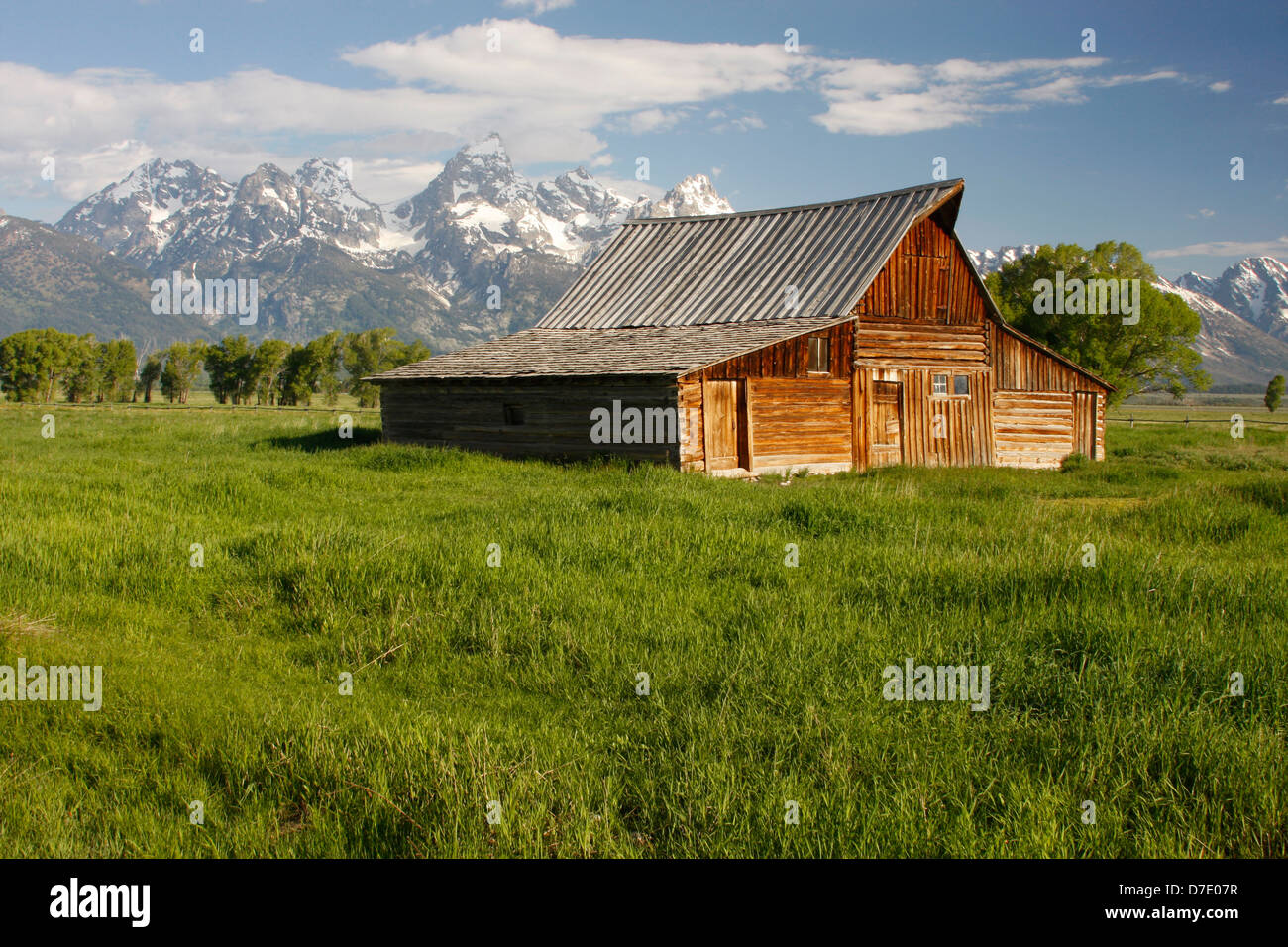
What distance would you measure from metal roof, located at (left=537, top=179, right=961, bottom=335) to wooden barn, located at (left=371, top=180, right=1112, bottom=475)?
0.24 ft

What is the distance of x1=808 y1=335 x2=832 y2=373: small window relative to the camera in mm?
23156

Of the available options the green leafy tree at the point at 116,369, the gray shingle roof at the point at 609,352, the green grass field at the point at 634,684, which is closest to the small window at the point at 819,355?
the gray shingle roof at the point at 609,352

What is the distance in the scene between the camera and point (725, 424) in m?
21.6

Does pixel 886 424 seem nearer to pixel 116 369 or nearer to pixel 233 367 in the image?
pixel 233 367

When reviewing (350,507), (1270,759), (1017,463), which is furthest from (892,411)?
(1270,759)

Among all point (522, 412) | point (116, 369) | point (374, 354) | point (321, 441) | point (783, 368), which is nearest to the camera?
point (783, 368)

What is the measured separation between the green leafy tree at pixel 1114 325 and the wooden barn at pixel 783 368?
22433mm

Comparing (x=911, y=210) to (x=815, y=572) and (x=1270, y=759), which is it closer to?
(x=815, y=572)

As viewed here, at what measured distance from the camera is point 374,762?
489 cm

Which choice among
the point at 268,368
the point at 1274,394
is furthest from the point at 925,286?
the point at 1274,394

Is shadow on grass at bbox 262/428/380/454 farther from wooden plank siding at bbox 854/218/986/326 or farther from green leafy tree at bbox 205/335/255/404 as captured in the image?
green leafy tree at bbox 205/335/255/404

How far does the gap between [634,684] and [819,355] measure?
18356 mm

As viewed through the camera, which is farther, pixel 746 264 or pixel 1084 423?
pixel 1084 423
